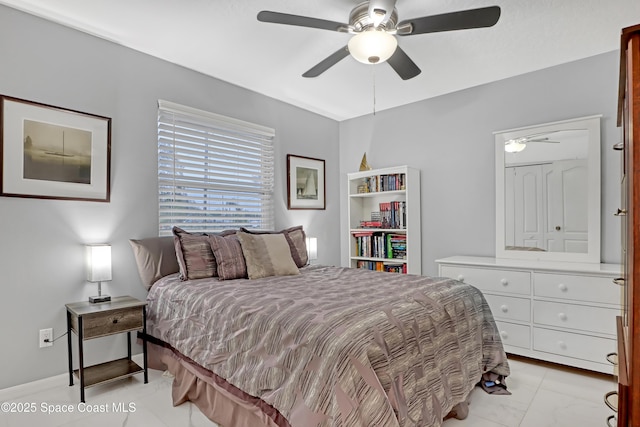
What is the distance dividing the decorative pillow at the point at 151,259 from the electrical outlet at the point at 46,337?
2.13 ft

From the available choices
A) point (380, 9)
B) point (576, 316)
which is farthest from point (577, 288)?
point (380, 9)

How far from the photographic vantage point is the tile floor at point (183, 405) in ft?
6.55

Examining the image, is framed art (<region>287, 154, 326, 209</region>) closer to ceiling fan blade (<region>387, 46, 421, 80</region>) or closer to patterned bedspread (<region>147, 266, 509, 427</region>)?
patterned bedspread (<region>147, 266, 509, 427</region>)

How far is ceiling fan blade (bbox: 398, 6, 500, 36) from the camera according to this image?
1899 mm

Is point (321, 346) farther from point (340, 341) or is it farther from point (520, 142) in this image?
point (520, 142)

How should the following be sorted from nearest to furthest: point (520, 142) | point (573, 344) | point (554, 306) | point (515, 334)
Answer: point (573, 344) → point (554, 306) → point (515, 334) → point (520, 142)

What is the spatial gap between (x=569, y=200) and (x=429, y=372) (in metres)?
2.26

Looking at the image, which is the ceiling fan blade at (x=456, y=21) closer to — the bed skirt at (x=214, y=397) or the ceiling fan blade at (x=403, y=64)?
the ceiling fan blade at (x=403, y=64)

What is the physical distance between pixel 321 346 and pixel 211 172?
242 centimetres

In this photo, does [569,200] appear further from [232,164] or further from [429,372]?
[232,164]

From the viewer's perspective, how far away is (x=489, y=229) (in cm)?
357

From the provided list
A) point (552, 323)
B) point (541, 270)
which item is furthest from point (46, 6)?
point (552, 323)

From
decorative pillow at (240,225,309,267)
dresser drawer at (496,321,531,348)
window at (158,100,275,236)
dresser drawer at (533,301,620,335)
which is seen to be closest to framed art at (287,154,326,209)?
window at (158,100,275,236)

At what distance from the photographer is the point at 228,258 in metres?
2.74
